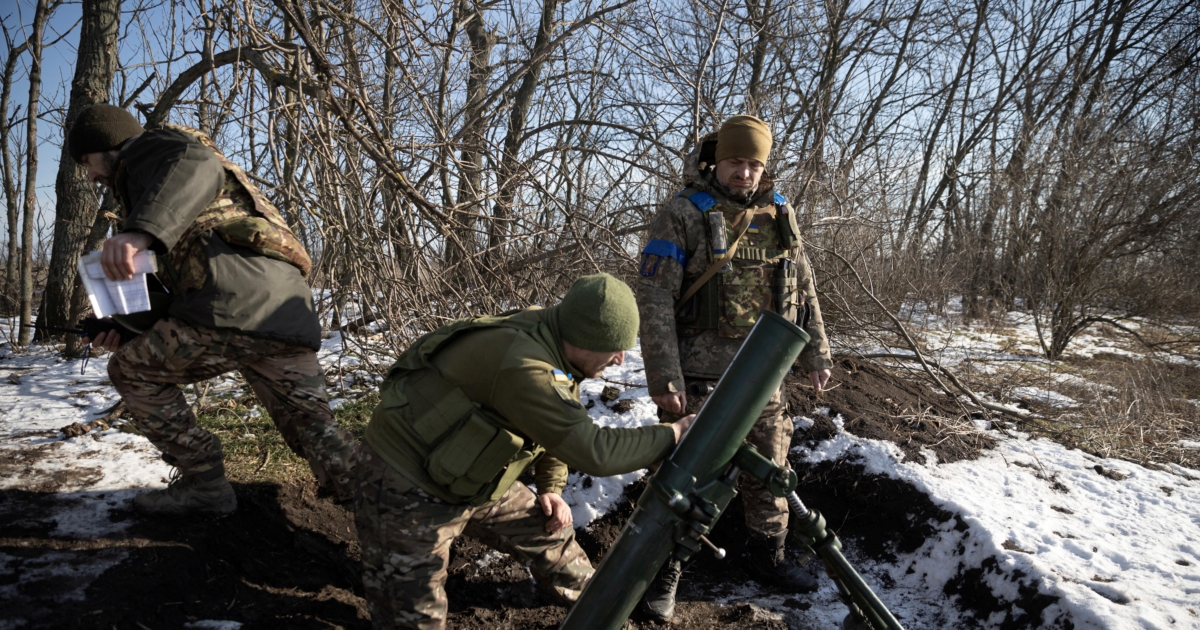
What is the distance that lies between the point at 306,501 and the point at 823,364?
8.43 ft

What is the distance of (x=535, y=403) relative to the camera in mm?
1891

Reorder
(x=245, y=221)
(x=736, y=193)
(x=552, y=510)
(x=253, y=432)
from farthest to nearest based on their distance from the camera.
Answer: (x=253, y=432), (x=736, y=193), (x=245, y=221), (x=552, y=510)

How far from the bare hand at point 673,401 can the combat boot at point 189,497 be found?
1.96 m

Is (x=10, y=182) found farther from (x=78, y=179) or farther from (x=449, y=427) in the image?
(x=449, y=427)

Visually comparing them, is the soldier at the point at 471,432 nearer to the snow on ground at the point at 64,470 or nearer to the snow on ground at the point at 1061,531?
the snow on ground at the point at 64,470

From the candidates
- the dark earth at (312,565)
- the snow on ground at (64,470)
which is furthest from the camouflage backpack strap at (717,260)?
the snow on ground at (64,470)

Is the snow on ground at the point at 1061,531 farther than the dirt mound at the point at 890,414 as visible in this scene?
No

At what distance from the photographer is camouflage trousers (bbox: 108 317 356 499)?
2662mm

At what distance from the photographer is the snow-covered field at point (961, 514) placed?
266cm

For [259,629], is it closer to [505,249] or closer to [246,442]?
[246,442]

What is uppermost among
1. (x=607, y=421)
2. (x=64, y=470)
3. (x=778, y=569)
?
(x=607, y=421)

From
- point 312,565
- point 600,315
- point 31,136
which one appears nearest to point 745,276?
point 600,315

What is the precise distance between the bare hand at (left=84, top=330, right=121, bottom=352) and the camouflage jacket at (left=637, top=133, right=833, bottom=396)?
2120 mm

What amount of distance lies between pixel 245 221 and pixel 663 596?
230cm
